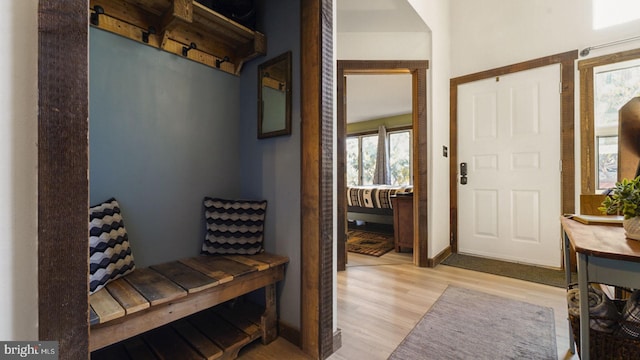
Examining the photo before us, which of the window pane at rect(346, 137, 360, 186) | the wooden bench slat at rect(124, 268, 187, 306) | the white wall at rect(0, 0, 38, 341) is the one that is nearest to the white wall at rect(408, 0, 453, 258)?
the wooden bench slat at rect(124, 268, 187, 306)

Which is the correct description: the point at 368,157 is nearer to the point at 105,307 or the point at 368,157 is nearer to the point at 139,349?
the point at 139,349

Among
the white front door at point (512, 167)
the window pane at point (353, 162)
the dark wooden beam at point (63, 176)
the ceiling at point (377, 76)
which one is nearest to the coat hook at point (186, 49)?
the ceiling at point (377, 76)

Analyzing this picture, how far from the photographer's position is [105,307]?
1.01 metres

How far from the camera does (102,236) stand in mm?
1245

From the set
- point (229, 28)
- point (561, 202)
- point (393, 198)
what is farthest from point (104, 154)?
point (561, 202)

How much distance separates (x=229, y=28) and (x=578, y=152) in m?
3.17

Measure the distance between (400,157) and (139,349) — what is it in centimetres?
597

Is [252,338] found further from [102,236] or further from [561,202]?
[561,202]

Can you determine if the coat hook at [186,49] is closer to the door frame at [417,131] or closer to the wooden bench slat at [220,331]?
the door frame at [417,131]

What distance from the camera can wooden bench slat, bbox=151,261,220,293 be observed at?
1232 mm

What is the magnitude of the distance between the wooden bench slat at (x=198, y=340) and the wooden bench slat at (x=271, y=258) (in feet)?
1.53

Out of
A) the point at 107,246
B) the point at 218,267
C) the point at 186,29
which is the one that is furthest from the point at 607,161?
the point at 107,246

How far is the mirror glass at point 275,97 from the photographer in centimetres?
156

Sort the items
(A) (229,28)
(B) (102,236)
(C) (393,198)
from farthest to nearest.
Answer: (C) (393,198)
(A) (229,28)
(B) (102,236)
